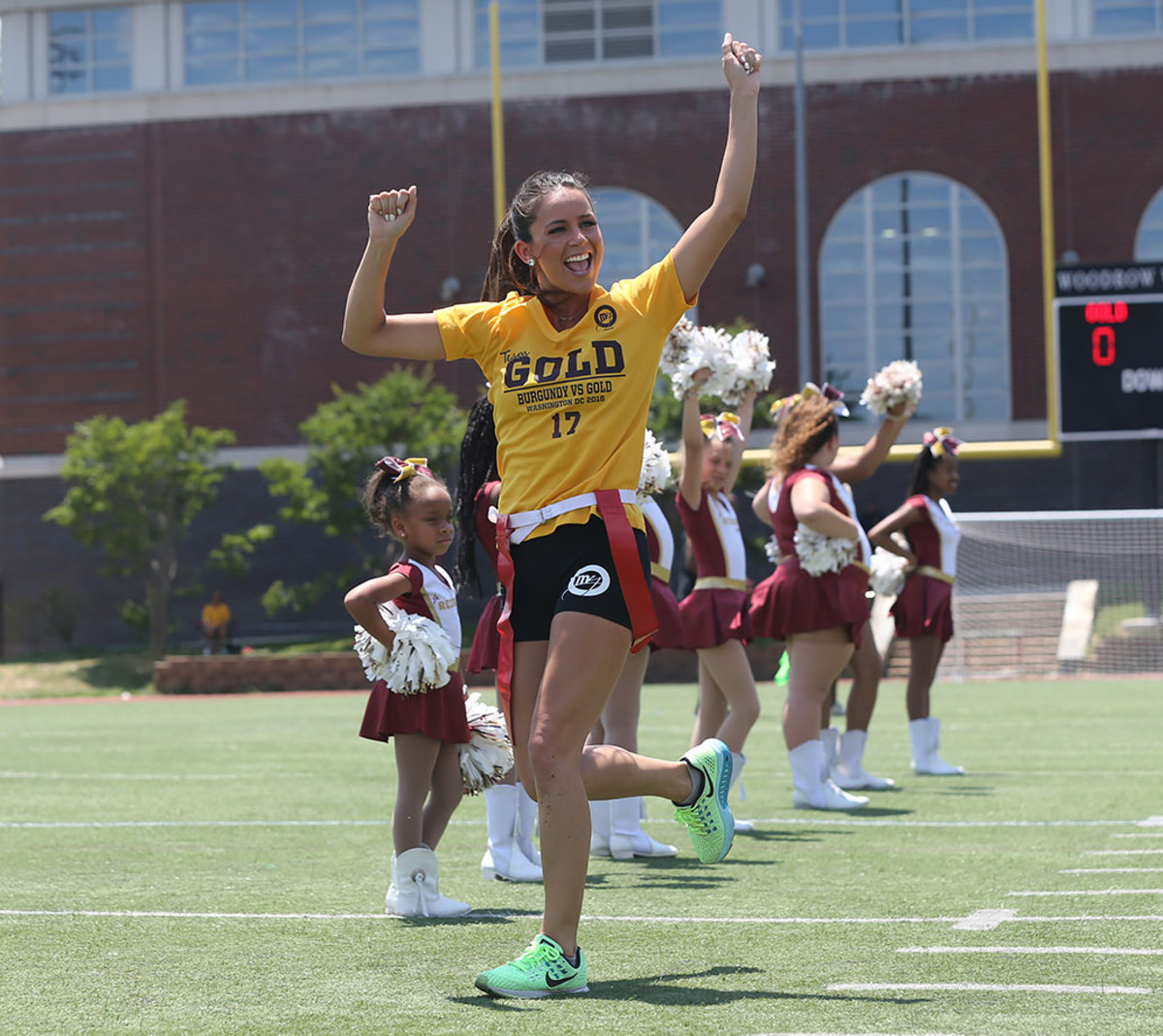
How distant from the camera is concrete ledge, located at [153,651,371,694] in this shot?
84.6 feet

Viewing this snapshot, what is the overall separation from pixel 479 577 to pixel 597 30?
32290mm

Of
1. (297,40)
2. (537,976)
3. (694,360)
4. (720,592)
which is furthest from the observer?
(297,40)

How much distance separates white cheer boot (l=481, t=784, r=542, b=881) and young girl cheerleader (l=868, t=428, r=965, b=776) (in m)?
4.32

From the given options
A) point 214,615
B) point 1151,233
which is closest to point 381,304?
point 214,615

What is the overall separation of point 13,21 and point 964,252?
21.0 m

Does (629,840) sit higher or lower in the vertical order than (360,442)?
lower

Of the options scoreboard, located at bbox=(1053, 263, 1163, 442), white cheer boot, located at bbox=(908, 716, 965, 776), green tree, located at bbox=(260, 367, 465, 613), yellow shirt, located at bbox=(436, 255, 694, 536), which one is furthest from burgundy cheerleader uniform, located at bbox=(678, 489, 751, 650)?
green tree, located at bbox=(260, 367, 465, 613)

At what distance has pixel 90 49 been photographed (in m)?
38.7

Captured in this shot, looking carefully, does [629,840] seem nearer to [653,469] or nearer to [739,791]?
[653,469]

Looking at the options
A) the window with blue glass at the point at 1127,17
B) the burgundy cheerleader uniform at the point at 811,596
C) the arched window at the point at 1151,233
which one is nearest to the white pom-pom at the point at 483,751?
the burgundy cheerleader uniform at the point at 811,596

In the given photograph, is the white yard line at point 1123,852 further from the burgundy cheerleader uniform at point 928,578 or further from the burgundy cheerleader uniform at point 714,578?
the burgundy cheerleader uniform at point 928,578

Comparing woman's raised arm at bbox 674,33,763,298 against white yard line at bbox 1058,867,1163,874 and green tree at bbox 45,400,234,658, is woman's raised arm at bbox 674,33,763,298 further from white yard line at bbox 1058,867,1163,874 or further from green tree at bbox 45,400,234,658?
green tree at bbox 45,400,234,658

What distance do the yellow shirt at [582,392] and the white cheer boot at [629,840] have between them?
3.05 meters

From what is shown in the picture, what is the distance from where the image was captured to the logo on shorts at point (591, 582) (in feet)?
14.6
